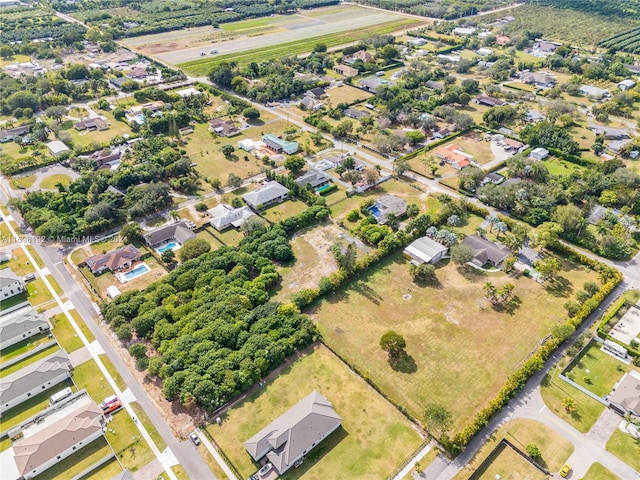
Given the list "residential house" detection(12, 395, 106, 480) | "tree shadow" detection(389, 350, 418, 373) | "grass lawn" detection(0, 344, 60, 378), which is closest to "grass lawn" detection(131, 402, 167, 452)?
"residential house" detection(12, 395, 106, 480)

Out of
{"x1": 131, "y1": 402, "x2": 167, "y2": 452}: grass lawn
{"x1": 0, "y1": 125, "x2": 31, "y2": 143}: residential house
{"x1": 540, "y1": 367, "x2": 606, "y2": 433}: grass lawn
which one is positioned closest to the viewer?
{"x1": 131, "y1": 402, "x2": 167, "y2": 452}: grass lawn

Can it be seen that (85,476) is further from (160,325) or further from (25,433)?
(160,325)

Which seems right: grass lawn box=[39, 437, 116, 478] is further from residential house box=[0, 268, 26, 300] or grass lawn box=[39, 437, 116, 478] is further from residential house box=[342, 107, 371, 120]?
residential house box=[342, 107, 371, 120]

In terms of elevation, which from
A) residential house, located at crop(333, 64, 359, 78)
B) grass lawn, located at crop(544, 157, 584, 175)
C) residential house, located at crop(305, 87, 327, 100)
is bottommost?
grass lawn, located at crop(544, 157, 584, 175)

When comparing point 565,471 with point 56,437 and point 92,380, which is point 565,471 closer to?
point 56,437

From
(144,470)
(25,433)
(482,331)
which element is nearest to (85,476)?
(144,470)
